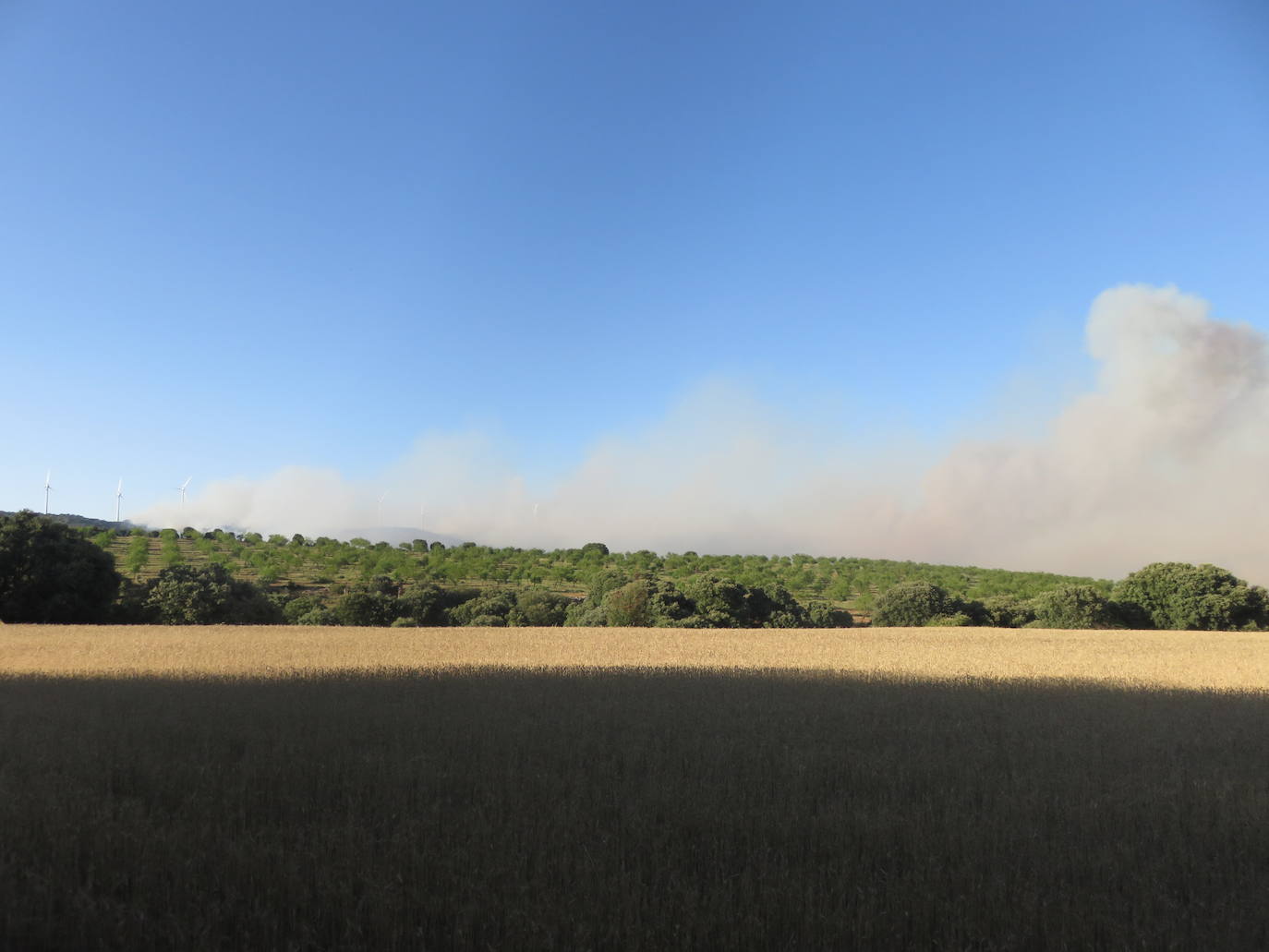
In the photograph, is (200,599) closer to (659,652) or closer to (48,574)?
(48,574)

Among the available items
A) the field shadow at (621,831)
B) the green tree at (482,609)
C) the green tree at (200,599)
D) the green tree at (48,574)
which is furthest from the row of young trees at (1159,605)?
the green tree at (48,574)

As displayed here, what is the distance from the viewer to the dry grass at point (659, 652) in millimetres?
22188

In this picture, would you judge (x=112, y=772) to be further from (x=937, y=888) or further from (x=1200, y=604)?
(x=1200, y=604)

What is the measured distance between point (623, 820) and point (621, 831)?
25 centimetres

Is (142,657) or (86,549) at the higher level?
(86,549)

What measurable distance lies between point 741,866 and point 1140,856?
129 inches

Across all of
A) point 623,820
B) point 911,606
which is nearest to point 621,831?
point 623,820

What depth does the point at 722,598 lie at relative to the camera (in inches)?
2370

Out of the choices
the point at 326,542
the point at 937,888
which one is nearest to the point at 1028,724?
the point at 937,888

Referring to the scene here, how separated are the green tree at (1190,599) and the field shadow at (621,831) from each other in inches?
2045

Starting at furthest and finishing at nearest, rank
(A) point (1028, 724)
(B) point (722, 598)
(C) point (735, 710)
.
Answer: (B) point (722, 598)
(C) point (735, 710)
(A) point (1028, 724)

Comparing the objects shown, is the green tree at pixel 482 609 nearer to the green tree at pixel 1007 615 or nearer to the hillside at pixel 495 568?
the hillside at pixel 495 568

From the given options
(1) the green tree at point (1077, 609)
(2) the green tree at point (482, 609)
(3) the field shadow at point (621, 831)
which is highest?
→ (1) the green tree at point (1077, 609)

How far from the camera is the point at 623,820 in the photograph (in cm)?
726
